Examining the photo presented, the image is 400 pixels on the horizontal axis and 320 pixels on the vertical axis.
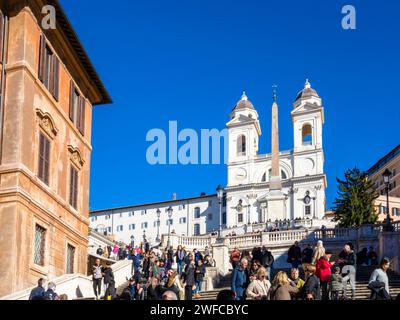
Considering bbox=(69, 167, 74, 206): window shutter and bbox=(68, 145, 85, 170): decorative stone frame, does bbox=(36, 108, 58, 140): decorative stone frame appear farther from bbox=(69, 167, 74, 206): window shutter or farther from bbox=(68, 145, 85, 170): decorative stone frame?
bbox=(69, 167, 74, 206): window shutter

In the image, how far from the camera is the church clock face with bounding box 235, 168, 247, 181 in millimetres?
116938

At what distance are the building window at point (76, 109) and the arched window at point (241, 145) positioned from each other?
281 feet

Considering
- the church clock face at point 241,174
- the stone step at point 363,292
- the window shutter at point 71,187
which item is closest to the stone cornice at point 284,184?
the church clock face at point 241,174

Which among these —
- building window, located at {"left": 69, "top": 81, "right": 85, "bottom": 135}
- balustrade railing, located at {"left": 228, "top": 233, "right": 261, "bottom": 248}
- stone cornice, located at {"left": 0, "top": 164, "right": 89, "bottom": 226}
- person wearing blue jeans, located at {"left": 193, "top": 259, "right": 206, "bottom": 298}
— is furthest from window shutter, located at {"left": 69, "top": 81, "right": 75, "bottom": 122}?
balustrade railing, located at {"left": 228, "top": 233, "right": 261, "bottom": 248}

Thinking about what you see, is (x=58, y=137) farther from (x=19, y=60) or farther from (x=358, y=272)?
(x=358, y=272)

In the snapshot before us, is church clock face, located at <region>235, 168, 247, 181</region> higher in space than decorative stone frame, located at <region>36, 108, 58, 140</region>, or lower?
higher

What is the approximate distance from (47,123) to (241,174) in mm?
89094

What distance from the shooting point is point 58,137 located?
3045 cm

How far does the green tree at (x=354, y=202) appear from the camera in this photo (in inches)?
2768

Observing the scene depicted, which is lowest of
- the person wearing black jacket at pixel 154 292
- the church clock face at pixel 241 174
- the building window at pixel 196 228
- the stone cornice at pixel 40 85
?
the person wearing black jacket at pixel 154 292

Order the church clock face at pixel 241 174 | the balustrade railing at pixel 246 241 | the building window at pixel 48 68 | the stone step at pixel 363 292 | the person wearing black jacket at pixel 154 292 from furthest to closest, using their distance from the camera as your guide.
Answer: the church clock face at pixel 241 174 < the balustrade railing at pixel 246 241 < the building window at pixel 48 68 < the stone step at pixel 363 292 < the person wearing black jacket at pixel 154 292

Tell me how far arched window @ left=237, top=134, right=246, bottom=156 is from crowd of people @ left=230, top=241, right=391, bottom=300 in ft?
284

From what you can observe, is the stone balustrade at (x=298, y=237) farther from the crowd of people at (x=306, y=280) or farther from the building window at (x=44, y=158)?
the building window at (x=44, y=158)
